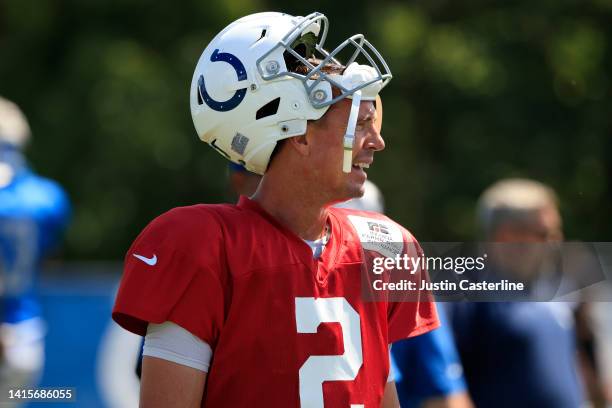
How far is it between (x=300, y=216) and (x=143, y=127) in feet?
30.3

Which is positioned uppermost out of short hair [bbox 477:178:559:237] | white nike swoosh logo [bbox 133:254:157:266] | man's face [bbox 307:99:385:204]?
short hair [bbox 477:178:559:237]

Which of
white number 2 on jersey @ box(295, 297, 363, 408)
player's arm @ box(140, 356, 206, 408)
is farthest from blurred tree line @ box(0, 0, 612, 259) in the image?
player's arm @ box(140, 356, 206, 408)

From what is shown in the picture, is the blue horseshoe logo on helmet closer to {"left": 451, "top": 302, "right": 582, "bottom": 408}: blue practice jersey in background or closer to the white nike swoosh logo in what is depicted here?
the white nike swoosh logo

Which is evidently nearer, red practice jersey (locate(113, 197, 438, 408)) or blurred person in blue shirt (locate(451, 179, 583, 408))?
red practice jersey (locate(113, 197, 438, 408))

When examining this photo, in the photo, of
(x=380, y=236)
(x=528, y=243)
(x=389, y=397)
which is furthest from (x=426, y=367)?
(x=380, y=236)

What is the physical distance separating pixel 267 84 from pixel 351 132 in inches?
8.8

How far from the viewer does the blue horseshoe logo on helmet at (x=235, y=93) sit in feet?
8.09

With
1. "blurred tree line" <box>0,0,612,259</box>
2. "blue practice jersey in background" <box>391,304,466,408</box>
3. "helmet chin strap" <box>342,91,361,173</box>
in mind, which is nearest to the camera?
"helmet chin strap" <box>342,91,361,173</box>

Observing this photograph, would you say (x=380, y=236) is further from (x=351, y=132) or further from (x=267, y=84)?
(x=267, y=84)

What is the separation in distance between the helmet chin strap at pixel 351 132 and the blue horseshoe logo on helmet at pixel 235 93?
25cm

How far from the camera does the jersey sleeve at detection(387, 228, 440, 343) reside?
2.57m

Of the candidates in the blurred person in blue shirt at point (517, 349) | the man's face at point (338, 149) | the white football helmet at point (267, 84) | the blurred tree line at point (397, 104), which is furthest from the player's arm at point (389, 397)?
the blurred tree line at point (397, 104)

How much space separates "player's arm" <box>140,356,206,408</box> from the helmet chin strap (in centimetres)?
59

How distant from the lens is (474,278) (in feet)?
9.59
